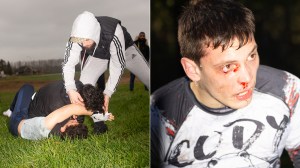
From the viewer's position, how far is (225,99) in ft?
10.0

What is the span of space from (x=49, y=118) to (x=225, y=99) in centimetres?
112

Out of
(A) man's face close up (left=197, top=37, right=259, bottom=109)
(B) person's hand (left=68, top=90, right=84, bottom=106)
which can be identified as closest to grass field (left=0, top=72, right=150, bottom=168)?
(B) person's hand (left=68, top=90, right=84, bottom=106)

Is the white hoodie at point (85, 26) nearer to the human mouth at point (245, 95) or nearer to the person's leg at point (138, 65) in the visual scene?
the person's leg at point (138, 65)

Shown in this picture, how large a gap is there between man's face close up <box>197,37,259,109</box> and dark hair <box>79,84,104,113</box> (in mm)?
640

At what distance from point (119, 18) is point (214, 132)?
940mm

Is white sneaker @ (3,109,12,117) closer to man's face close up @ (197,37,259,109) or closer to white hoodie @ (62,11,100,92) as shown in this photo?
white hoodie @ (62,11,100,92)

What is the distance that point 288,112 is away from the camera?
3.04 meters

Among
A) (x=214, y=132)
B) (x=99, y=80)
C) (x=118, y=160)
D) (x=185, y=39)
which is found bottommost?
(x=118, y=160)

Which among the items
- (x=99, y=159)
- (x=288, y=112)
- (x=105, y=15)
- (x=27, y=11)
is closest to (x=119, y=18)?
(x=105, y=15)

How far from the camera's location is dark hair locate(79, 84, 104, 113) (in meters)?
3.10

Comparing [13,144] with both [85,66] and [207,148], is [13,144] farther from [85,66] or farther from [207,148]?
[207,148]

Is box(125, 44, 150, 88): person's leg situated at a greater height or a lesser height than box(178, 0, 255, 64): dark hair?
lesser

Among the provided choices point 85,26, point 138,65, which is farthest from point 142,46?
point 85,26

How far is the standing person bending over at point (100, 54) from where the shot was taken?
9.99ft
